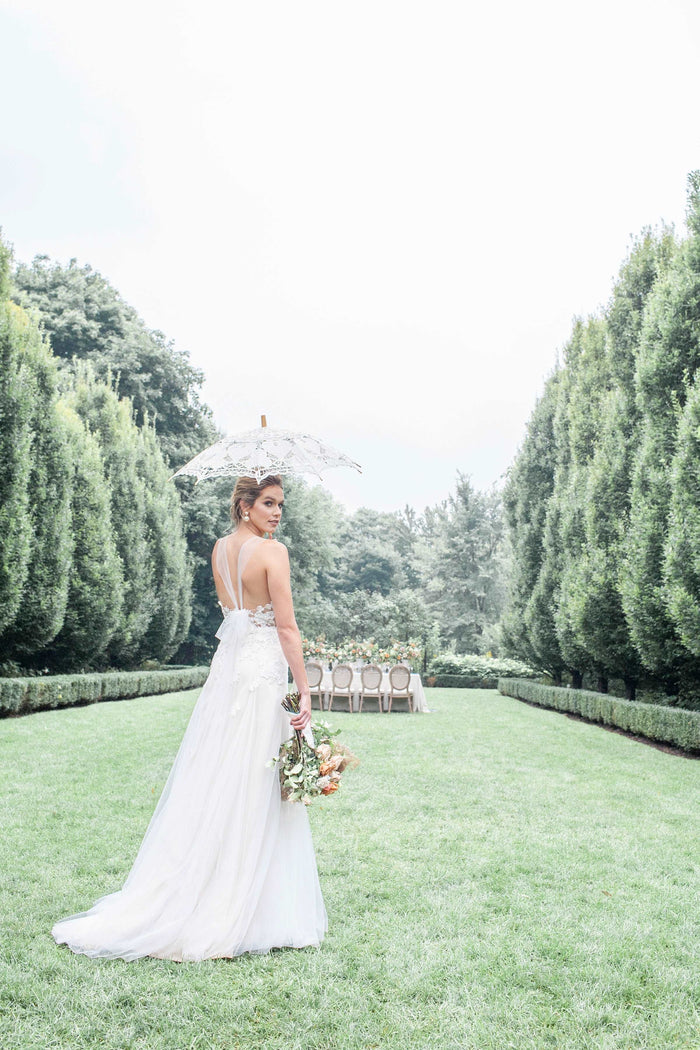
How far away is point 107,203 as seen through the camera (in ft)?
47.3

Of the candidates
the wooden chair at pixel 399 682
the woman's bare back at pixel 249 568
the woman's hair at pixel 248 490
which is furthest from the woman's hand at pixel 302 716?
the wooden chair at pixel 399 682

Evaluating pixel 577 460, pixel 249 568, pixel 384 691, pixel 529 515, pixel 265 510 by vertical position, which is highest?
pixel 577 460

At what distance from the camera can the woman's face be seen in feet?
12.5

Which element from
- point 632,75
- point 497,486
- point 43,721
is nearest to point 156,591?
point 43,721

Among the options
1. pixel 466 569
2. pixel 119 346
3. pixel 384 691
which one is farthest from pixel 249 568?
pixel 466 569

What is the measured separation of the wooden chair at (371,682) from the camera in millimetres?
17141

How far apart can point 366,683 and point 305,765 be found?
1400cm

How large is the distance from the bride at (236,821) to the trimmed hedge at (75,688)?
30.8ft

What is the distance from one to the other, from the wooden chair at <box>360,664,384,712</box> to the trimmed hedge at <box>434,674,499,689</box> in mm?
11315

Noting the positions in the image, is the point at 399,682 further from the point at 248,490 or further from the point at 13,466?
the point at 248,490

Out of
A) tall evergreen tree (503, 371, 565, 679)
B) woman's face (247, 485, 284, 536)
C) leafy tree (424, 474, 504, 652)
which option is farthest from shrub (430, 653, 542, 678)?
woman's face (247, 485, 284, 536)

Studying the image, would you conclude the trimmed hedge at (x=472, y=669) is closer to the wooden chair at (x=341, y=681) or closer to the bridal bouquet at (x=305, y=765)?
the wooden chair at (x=341, y=681)

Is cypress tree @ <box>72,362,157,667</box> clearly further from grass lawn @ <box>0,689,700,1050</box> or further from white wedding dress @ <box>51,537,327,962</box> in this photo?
white wedding dress @ <box>51,537,327,962</box>

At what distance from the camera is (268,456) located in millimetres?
3928
